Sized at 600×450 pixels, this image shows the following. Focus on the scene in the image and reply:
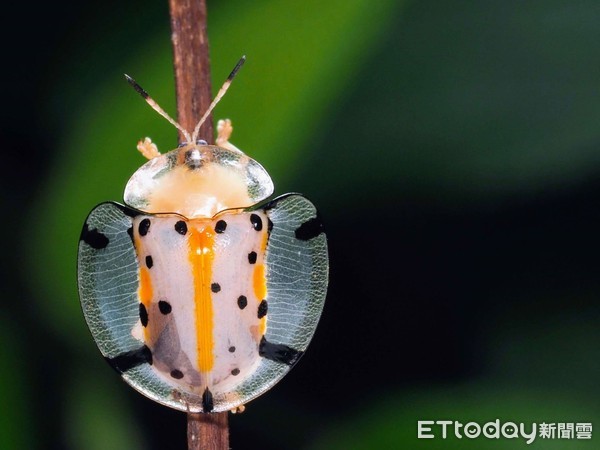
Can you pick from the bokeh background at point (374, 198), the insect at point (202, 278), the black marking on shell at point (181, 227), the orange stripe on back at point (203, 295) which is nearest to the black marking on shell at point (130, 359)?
the insect at point (202, 278)

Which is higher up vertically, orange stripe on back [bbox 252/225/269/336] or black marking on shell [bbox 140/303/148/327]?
orange stripe on back [bbox 252/225/269/336]

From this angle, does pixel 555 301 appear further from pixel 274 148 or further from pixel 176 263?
pixel 176 263

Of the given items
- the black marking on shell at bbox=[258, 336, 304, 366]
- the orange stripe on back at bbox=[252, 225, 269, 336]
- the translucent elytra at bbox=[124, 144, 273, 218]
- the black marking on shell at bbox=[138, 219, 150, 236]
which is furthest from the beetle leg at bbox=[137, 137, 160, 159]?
the black marking on shell at bbox=[258, 336, 304, 366]

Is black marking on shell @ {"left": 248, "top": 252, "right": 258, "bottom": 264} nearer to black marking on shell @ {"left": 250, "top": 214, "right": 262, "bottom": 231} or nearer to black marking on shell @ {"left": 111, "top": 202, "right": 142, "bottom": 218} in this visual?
black marking on shell @ {"left": 250, "top": 214, "right": 262, "bottom": 231}

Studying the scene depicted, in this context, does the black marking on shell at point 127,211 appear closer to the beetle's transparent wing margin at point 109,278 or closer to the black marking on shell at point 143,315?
the beetle's transparent wing margin at point 109,278

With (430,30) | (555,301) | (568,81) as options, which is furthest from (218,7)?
(555,301)

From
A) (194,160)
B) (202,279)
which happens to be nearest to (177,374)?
(202,279)
